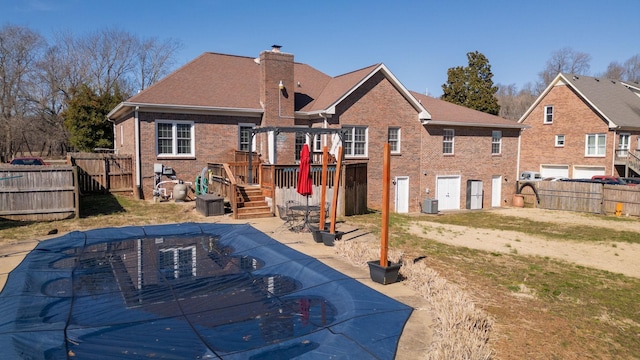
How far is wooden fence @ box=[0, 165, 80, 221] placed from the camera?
14.1 m

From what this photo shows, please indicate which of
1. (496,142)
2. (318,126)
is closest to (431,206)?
(496,142)

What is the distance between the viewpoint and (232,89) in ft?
72.5

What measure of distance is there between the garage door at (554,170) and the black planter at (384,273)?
3315 cm

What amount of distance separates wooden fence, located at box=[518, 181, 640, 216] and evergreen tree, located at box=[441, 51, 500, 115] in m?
17.4

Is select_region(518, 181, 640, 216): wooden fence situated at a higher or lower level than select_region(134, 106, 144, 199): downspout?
lower

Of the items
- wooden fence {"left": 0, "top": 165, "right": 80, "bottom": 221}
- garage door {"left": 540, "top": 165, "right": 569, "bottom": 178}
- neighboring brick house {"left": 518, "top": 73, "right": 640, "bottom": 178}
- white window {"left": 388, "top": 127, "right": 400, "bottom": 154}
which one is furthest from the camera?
garage door {"left": 540, "top": 165, "right": 569, "bottom": 178}

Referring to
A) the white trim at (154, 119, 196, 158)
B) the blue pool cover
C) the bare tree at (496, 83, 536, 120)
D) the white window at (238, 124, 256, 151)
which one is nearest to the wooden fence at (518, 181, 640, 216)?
the white window at (238, 124, 256, 151)

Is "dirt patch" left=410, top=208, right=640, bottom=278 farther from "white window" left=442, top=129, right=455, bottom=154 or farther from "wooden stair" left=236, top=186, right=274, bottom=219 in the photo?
"white window" left=442, top=129, right=455, bottom=154

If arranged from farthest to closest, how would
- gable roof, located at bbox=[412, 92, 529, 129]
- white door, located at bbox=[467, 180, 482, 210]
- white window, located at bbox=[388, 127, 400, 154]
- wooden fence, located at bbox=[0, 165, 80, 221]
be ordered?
white door, located at bbox=[467, 180, 482, 210]
gable roof, located at bbox=[412, 92, 529, 129]
white window, located at bbox=[388, 127, 400, 154]
wooden fence, located at bbox=[0, 165, 80, 221]

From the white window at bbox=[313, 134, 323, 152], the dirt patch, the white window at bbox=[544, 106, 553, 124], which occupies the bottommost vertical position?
the dirt patch

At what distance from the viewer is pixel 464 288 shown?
8.62 meters

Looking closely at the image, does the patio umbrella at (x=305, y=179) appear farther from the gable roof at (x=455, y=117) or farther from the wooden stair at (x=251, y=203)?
the gable roof at (x=455, y=117)

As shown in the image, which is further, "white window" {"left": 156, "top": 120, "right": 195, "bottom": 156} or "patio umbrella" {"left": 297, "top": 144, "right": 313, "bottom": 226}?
"white window" {"left": 156, "top": 120, "right": 195, "bottom": 156}

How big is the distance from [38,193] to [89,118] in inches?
659
